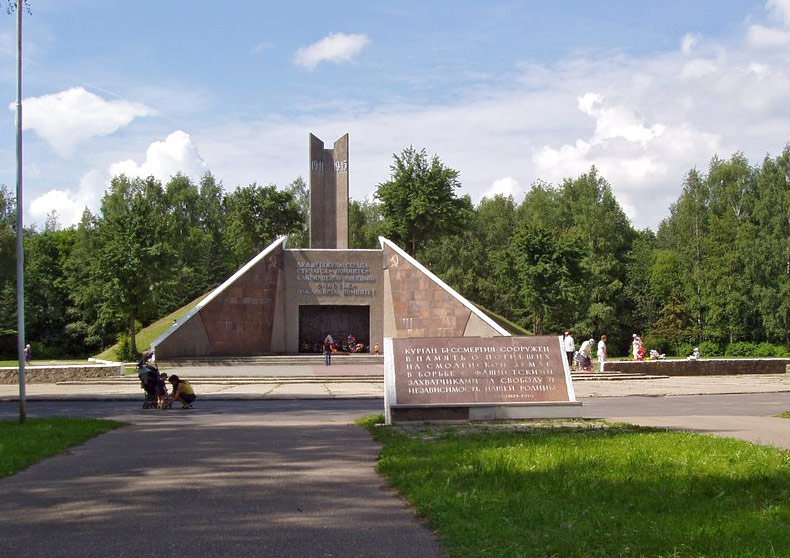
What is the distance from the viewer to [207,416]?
1584 centimetres

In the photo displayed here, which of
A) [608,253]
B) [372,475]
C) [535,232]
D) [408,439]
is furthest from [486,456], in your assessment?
[608,253]

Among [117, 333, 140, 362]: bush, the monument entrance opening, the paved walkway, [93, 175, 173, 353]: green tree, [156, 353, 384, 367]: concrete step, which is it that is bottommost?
the paved walkway

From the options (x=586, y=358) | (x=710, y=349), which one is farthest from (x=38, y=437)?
(x=710, y=349)

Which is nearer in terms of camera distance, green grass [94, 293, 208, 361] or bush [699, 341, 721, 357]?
green grass [94, 293, 208, 361]

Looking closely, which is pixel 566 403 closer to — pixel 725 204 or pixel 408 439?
pixel 408 439

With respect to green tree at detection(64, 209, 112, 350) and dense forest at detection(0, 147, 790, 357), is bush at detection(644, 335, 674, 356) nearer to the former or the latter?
dense forest at detection(0, 147, 790, 357)

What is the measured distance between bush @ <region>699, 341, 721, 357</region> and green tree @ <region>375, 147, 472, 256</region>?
62.6ft

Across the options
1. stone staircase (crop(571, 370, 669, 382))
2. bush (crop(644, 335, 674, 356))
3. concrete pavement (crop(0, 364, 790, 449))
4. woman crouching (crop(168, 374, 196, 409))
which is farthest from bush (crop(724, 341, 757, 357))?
woman crouching (crop(168, 374, 196, 409))

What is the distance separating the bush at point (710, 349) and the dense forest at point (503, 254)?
0.36m

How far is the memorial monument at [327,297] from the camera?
3597 cm

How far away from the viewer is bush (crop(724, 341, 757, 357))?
177ft

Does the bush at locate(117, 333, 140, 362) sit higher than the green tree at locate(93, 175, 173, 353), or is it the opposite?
the green tree at locate(93, 175, 173, 353)

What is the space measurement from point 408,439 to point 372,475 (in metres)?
2.38

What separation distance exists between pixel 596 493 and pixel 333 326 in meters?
32.5
